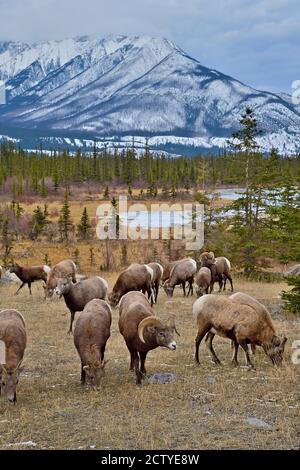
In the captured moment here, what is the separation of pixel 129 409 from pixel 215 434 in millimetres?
1941

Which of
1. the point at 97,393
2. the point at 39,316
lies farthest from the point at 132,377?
the point at 39,316

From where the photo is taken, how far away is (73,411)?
10.3 meters

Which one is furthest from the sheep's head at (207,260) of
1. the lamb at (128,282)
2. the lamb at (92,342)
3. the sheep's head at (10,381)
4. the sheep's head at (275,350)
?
the sheep's head at (10,381)

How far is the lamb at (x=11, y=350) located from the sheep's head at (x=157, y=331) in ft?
8.01

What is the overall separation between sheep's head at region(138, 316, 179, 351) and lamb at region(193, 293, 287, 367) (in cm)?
165

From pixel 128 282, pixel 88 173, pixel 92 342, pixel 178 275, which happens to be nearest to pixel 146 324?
pixel 92 342

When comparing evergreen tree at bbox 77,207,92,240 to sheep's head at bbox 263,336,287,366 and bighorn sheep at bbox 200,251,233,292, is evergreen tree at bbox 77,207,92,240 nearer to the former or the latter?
bighorn sheep at bbox 200,251,233,292

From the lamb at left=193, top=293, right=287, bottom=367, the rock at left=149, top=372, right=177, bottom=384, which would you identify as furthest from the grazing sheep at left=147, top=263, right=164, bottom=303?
the rock at left=149, top=372, right=177, bottom=384

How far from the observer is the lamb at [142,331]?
11783mm

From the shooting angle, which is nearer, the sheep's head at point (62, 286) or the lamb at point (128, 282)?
the sheep's head at point (62, 286)

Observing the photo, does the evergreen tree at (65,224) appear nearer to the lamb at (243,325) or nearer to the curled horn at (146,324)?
the lamb at (243,325)

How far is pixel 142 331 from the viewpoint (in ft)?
38.8

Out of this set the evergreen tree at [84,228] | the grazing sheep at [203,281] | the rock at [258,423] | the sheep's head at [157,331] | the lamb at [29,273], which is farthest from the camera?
the evergreen tree at [84,228]

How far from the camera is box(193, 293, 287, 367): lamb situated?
12812mm
